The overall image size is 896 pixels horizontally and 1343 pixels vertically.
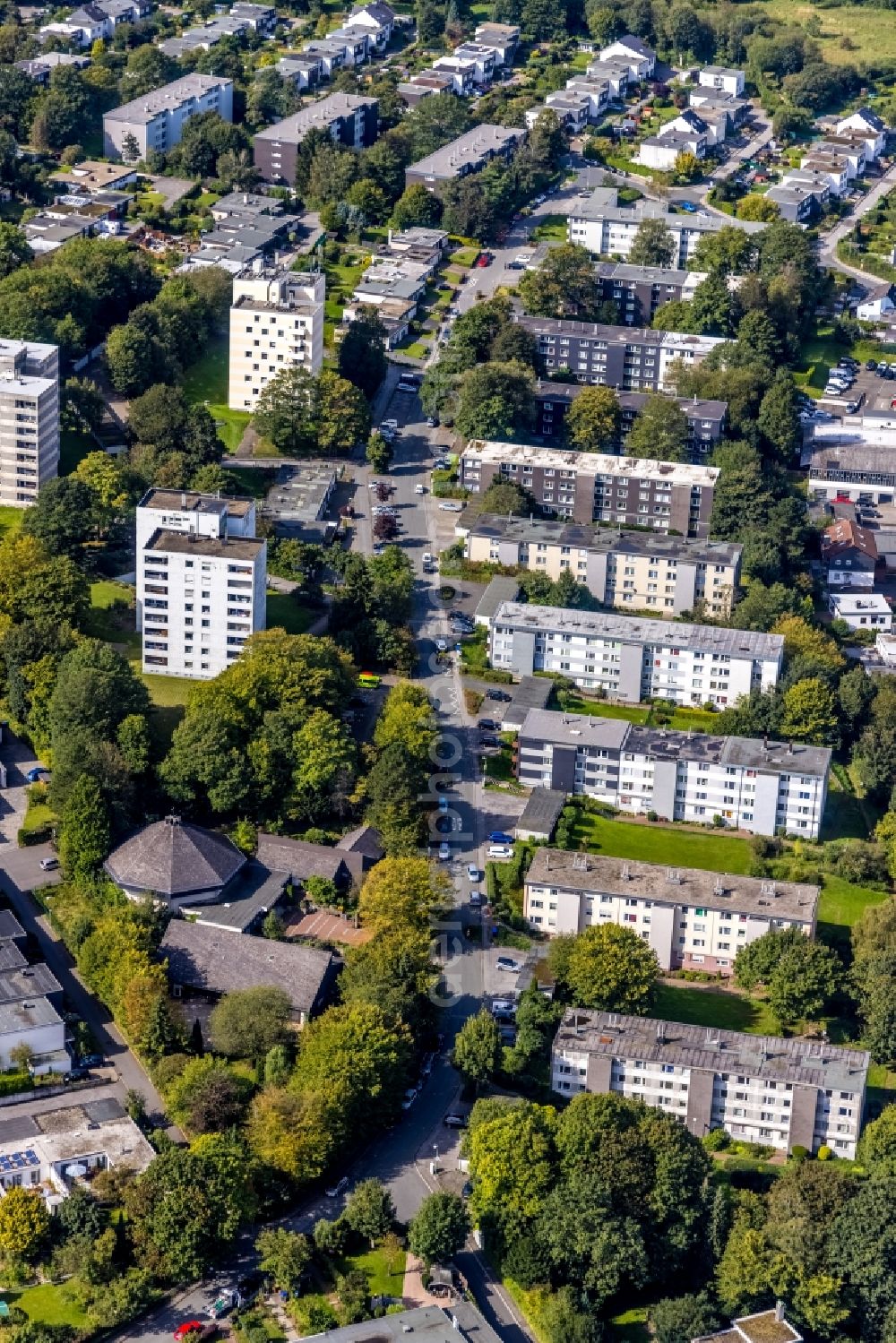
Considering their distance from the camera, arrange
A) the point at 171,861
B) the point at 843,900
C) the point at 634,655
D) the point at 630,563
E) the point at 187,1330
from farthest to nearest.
→ the point at 630,563, the point at 634,655, the point at 843,900, the point at 171,861, the point at 187,1330

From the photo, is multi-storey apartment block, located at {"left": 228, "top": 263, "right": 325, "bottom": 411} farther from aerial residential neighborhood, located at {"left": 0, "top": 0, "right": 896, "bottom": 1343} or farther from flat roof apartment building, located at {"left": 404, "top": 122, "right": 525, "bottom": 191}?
flat roof apartment building, located at {"left": 404, "top": 122, "right": 525, "bottom": 191}

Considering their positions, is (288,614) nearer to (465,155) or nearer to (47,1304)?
(47,1304)

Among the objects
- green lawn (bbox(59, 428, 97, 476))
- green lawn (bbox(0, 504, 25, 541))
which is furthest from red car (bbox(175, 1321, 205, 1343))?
green lawn (bbox(59, 428, 97, 476))

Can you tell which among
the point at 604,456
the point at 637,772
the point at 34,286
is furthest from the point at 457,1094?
the point at 34,286

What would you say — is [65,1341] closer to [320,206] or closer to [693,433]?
[693,433]

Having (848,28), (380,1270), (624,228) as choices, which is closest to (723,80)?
(848,28)

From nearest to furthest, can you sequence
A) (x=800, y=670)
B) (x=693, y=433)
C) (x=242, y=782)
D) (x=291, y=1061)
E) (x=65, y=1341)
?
(x=65, y=1341) → (x=291, y=1061) → (x=242, y=782) → (x=800, y=670) → (x=693, y=433)

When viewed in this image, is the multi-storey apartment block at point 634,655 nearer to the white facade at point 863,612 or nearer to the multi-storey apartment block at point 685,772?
the multi-storey apartment block at point 685,772
